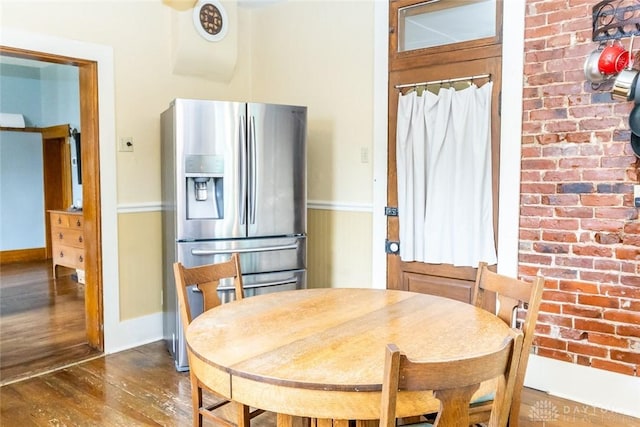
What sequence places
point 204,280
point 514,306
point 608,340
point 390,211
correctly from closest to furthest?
point 514,306, point 204,280, point 608,340, point 390,211

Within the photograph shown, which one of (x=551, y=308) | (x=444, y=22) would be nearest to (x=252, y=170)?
(x=444, y=22)

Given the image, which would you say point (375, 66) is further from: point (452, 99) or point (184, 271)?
point (184, 271)

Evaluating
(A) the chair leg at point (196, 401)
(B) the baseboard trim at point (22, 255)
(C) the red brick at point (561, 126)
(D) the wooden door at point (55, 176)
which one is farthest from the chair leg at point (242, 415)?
(B) the baseboard trim at point (22, 255)

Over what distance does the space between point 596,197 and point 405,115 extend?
4.13 feet

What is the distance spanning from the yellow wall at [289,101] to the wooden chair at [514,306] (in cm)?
159

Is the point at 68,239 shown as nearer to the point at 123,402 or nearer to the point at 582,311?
the point at 123,402

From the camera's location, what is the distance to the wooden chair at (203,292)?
1875 millimetres

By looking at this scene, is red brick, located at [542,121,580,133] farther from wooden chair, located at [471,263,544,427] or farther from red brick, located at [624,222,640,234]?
wooden chair, located at [471,263,544,427]

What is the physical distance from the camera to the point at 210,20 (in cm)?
378

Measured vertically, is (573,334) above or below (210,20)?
below

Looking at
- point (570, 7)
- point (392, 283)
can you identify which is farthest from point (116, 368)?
point (570, 7)

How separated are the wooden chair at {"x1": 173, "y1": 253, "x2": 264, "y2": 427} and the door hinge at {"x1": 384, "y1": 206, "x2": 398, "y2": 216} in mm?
1468

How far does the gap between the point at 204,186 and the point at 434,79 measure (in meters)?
1.65

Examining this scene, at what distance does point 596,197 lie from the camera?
8.46ft
